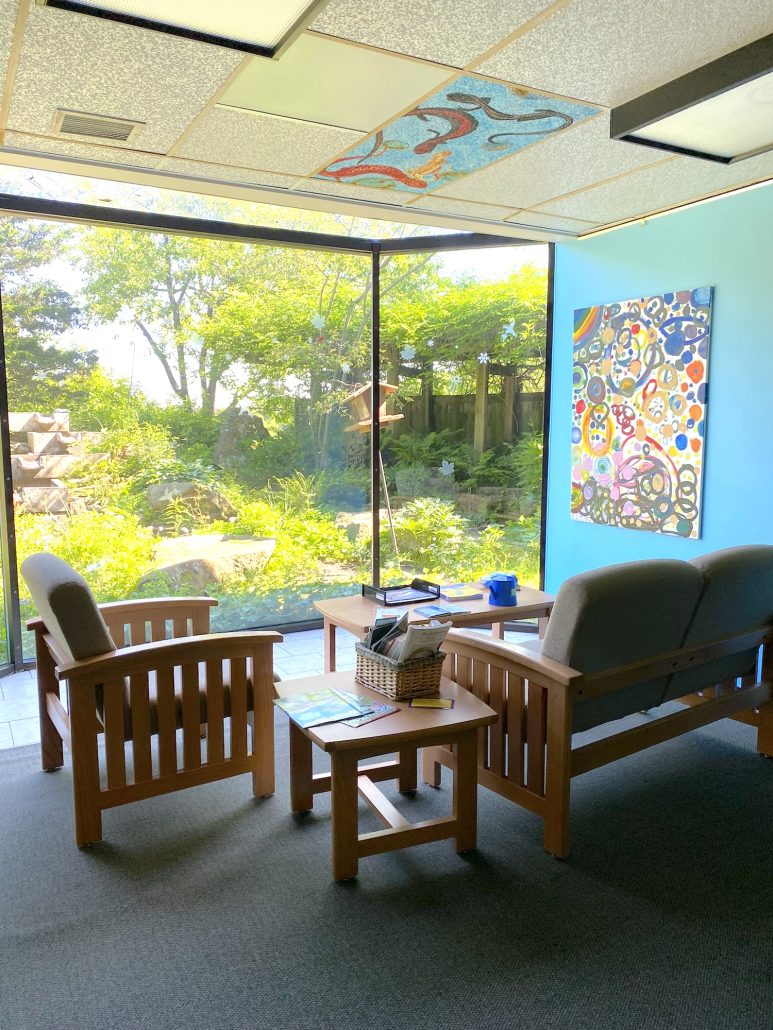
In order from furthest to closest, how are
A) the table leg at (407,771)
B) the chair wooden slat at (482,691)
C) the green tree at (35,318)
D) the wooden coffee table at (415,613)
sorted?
the green tree at (35,318), the wooden coffee table at (415,613), the table leg at (407,771), the chair wooden slat at (482,691)

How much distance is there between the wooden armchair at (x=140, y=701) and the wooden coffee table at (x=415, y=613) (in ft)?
1.65

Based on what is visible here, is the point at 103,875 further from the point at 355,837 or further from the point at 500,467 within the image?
the point at 500,467

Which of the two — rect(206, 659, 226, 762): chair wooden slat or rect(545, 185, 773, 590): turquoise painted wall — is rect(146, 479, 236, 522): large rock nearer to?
rect(206, 659, 226, 762): chair wooden slat

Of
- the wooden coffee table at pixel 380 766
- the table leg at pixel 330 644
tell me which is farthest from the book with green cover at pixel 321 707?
the table leg at pixel 330 644

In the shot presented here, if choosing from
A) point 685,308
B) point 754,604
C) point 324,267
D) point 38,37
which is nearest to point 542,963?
point 754,604

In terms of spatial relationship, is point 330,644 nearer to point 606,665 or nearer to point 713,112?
point 606,665

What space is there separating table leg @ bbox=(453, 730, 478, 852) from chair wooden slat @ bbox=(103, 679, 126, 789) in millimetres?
1096

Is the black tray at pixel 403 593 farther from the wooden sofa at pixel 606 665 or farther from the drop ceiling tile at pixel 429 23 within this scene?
the drop ceiling tile at pixel 429 23

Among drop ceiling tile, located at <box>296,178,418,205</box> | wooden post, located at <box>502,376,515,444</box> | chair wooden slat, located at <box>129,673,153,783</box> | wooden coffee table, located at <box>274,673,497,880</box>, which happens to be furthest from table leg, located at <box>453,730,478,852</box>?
A: wooden post, located at <box>502,376,515,444</box>

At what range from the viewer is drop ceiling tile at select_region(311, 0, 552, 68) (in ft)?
6.91

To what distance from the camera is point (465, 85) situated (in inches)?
103

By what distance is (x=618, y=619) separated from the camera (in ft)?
7.83

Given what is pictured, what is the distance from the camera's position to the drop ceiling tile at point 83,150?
3125 millimetres

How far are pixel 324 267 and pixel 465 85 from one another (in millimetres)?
2259
